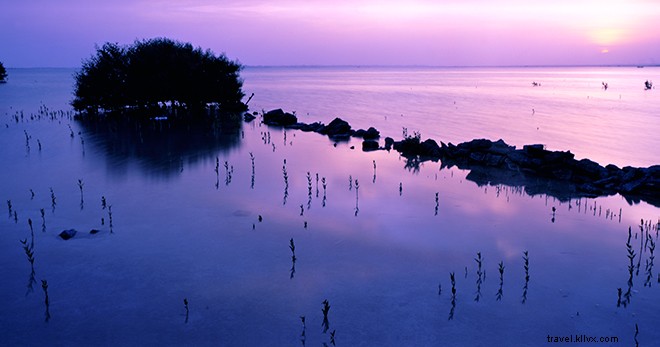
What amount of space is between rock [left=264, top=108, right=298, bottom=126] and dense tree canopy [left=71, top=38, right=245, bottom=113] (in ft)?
34.6

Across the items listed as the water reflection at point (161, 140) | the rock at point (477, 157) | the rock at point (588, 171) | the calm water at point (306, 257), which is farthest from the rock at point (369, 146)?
the rock at point (588, 171)

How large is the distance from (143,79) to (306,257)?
39.6 m

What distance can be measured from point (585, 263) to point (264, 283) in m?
7.67

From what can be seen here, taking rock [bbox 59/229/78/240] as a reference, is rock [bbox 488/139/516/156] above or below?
above

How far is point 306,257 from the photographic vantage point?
40.3 feet

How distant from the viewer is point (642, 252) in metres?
12.5

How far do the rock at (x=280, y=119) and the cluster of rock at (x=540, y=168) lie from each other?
539 inches

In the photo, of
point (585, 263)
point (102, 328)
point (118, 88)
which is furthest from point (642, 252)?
point (118, 88)

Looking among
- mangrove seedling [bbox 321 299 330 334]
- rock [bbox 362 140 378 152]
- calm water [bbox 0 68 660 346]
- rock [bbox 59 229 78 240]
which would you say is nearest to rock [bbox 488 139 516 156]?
calm water [bbox 0 68 660 346]

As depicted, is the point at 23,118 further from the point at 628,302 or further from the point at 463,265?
the point at 628,302

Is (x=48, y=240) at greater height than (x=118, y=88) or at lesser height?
lesser

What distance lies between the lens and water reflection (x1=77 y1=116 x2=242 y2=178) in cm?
2459

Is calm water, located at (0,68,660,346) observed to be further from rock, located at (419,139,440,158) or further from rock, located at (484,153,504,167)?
rock, located at (484,153,504,167)

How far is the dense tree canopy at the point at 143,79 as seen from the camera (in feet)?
154
